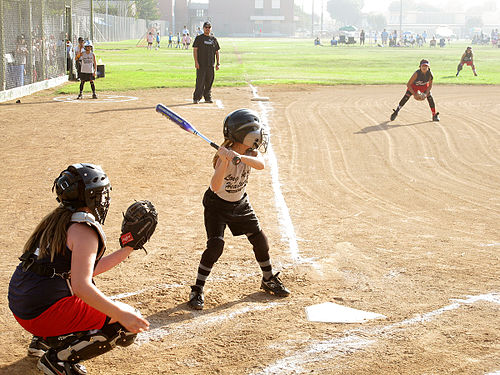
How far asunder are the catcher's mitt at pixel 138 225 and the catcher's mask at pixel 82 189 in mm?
362

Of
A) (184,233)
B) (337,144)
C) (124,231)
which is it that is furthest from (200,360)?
(337,144)

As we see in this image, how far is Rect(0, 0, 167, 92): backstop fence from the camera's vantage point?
896 inches

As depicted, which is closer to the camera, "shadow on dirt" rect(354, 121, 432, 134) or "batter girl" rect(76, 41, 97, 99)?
"shadow on dirt" rect(354, 121, 432, 134)

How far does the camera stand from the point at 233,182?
5.89 metres

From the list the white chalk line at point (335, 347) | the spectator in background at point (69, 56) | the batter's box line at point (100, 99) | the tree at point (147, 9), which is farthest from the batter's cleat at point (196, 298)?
the tree at point (147, 9)

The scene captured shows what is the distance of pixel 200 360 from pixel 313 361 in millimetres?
827

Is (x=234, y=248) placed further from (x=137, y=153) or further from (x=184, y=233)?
(x=137, y=153)

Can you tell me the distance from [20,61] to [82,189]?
71.1ft

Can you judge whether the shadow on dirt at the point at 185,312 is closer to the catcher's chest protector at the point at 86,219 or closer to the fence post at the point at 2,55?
the catcher's chest protector at the point at 86,219

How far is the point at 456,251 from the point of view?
7539mm

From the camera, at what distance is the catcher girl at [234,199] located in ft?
18.9

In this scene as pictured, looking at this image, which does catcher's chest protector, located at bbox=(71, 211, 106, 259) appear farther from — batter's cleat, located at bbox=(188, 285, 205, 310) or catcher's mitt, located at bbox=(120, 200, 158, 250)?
batter's cleat, located at bbox=(188, 285, 205, 310)

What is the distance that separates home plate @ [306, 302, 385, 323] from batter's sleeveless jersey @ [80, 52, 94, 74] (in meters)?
17.5

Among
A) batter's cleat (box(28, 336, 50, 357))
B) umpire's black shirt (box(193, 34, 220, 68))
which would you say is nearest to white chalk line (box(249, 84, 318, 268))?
batter's cleat (box(28, 336, 50, 357))
